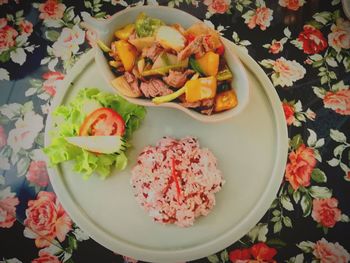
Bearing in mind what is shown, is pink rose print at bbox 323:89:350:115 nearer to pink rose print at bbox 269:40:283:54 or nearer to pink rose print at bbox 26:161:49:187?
pink rose print at bbox 269:40:283:54

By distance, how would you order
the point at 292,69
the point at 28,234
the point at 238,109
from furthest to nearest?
the point at 292,69 < the point at 28,234 < the point at 238,109

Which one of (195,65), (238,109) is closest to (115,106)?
(195,65)

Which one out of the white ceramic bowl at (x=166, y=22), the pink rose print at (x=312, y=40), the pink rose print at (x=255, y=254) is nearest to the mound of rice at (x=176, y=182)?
the white ceramic bowl at (x=166, y=22)

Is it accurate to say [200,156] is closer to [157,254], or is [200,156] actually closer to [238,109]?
[238,109]

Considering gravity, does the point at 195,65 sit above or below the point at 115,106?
above

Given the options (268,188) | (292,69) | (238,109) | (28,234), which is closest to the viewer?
(238,109)

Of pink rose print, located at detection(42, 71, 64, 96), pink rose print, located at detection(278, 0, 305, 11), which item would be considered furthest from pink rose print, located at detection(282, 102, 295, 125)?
pink rose print, located at detection(42, 71, 64, 96)

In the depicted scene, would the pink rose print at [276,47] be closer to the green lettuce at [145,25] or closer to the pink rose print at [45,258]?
the green lettuce at [145,25]
